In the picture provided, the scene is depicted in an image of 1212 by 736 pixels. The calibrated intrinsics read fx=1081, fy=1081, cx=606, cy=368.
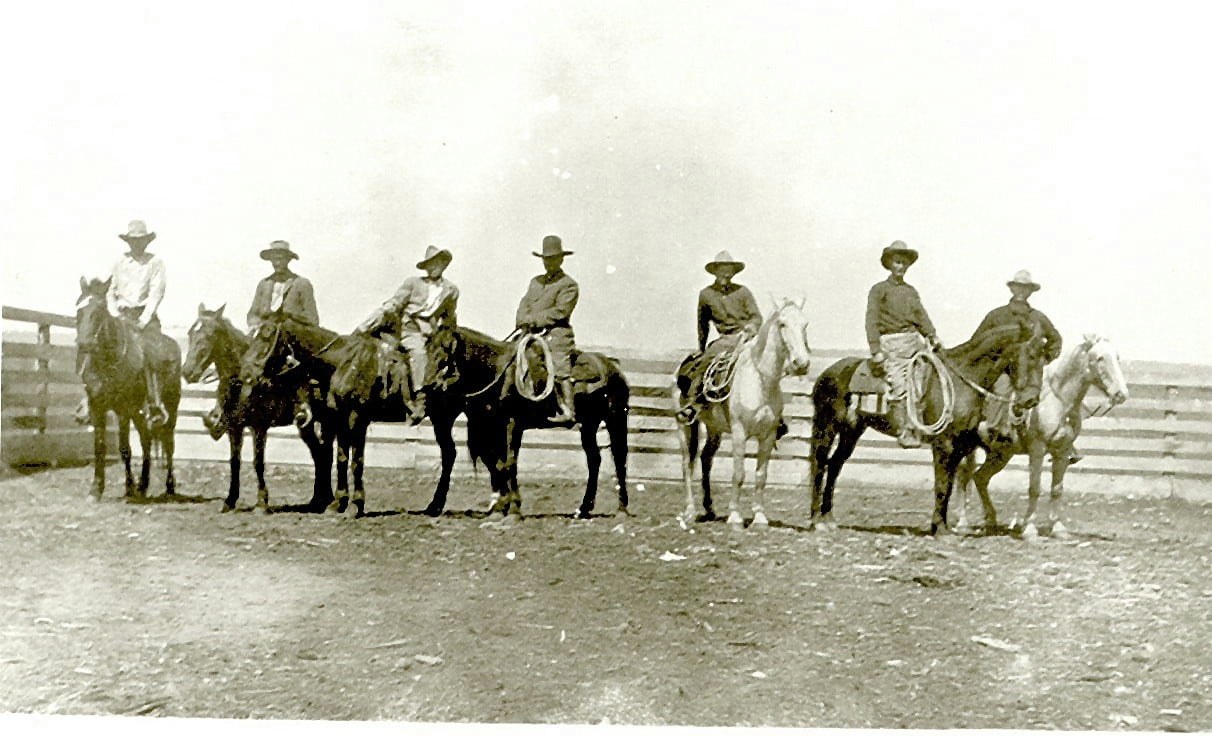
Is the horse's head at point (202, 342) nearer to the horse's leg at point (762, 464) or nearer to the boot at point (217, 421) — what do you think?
the boot at point (217, 421)

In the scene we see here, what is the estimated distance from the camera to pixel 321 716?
6.08 m

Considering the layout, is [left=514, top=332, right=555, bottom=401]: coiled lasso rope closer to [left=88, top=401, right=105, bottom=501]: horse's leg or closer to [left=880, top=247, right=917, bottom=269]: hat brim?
[left=880, top=247, right=917, bottom=269]: hat brim

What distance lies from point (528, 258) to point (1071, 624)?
4.83 meters

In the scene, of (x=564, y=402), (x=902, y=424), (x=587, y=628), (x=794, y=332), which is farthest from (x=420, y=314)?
(x=902, y=424)

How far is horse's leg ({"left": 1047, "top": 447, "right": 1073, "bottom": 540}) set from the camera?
8.70m

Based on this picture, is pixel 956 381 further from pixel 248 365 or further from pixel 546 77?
pixel 248 365

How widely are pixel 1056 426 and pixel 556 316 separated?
4237 millimetres

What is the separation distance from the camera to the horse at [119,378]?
8.43 m

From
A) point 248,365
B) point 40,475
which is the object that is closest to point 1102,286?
point 248,365

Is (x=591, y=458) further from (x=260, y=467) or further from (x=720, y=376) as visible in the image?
(x=260, y=467)

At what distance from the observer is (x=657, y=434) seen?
38.9 feet

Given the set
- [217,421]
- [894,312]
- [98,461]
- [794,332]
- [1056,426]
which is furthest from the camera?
[1056,426]

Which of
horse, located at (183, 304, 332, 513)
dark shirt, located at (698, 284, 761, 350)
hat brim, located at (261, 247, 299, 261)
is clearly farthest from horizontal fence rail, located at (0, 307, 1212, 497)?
dark shirt, located at (698, 284, 761, 350)

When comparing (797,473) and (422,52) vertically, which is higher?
(422,52)
